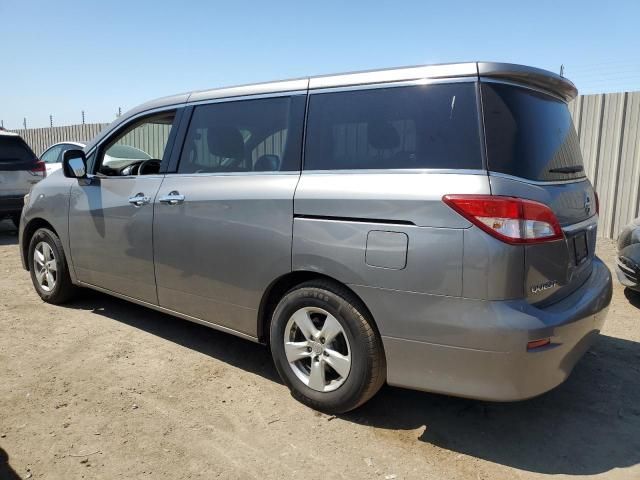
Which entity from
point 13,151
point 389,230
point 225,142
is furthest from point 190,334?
point 13,151

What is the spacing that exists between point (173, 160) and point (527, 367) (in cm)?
281

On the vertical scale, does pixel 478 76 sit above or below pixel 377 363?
above

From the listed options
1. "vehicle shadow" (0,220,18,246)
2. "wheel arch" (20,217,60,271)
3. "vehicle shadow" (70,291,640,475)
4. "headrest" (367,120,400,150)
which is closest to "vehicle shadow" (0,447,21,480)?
"vehicle shadow" (70,291,640,475)

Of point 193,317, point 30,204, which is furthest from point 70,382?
point 30,204

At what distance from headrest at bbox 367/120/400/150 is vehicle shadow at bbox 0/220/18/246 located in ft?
26.8

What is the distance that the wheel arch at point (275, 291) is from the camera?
3.02 m

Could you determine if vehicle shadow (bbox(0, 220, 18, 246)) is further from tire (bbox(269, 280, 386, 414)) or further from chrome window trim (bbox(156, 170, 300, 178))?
tire (bbox(269, 280, 386, 414))

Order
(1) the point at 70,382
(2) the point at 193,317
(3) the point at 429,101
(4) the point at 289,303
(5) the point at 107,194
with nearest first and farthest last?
(3) the point at 429,101
(4) the point at 289,303
(1) the point at 70,382
(2) the point at 193,317
(5) the point at 107,194

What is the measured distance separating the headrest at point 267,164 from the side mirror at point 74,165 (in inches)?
77.5

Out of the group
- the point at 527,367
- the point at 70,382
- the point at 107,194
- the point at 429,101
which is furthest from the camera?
the point at 107,194

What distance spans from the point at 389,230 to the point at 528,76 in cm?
111

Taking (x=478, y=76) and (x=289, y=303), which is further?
(x=289, y=303)

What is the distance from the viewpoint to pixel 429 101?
2658 millimetres

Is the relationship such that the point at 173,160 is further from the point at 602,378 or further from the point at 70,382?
the point at 602,378
